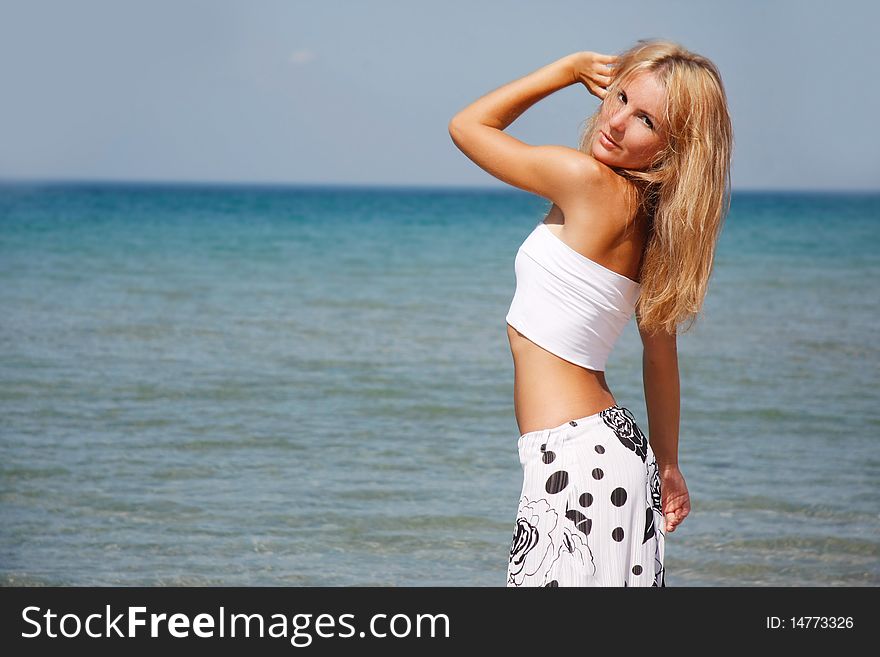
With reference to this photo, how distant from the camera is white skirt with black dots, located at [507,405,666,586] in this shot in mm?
2555

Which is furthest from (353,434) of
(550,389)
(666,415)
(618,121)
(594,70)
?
(618,121)

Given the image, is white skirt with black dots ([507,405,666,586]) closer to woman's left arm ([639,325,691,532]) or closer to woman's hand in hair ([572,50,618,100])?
woman's left arm ([639,325,691,532])

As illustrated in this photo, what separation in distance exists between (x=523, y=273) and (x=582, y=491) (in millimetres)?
510

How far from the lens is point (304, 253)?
87.0 feet

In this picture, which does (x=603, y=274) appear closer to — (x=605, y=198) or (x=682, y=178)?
(x=605, y=198)

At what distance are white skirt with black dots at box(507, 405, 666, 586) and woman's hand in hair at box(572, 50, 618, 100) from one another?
0.75 meters

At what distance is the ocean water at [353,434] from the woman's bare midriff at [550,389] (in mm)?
3000

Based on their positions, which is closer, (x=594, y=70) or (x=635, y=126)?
(x=635, y=126)

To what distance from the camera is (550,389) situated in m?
2.63

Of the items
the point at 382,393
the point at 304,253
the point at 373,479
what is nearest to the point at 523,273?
the point at 373,479

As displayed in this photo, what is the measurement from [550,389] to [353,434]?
219 inches

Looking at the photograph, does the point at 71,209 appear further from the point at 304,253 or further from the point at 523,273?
the point at 523,273

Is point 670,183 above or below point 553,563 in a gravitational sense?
above

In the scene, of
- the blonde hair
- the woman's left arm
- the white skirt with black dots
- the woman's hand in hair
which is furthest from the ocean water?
the woman's hand in hair
